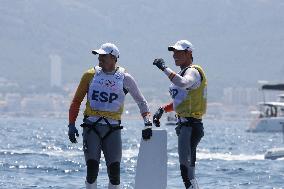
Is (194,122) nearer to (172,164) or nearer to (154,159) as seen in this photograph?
(154,159)

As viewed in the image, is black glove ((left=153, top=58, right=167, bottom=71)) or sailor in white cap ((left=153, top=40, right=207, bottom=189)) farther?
sailor in white cap ((left=153, top=40, right=207, bottom=189))

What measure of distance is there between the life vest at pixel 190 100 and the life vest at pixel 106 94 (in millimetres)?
1030

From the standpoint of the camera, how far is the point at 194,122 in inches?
526

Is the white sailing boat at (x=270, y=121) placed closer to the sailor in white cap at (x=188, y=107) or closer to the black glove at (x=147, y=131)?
the sailor in white cap at (x=188, y=107)

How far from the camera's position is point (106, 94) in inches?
493

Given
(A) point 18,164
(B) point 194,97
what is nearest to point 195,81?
(B) point 194,97

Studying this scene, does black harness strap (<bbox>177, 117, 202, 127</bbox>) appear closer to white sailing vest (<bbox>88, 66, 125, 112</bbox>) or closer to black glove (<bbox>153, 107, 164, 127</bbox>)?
black glove (<bbox>153, 107, 164, 127</bbox>)

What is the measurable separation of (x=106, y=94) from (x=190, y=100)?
4.50 ft

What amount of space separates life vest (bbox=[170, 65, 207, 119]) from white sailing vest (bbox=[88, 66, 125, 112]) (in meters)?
1.06

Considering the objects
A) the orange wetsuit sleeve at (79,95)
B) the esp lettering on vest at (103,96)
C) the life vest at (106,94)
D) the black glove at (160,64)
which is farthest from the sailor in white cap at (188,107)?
the orange wetsuit sleeve at (79,95)

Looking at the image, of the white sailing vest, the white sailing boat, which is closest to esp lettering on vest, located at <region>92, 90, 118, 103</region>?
the white sailing vest

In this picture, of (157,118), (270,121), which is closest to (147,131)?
(157,118)

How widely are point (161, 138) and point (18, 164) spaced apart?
1632cm

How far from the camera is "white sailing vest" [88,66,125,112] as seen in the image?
12.5m
